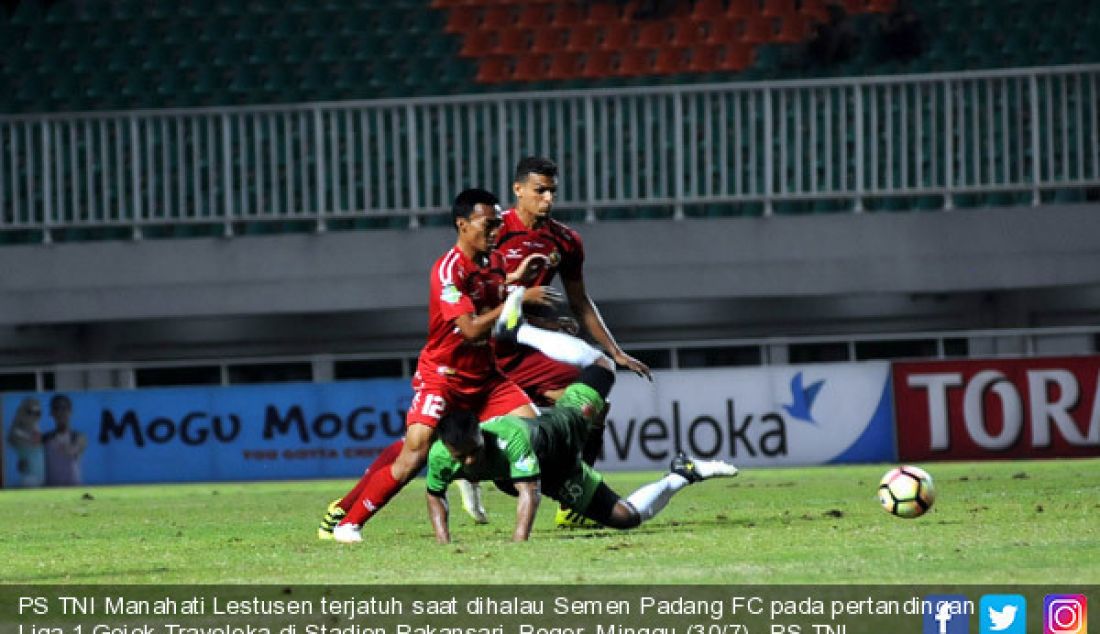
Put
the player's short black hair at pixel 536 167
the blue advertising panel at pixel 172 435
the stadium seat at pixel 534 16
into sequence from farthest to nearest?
the stadium seat at pixel 534 16
the blue advertising panel at pixel 172 435
the player's short black hair at pixel 536 167

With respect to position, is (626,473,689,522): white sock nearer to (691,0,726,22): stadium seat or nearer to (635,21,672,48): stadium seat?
(635,21,672,48): stadium seat

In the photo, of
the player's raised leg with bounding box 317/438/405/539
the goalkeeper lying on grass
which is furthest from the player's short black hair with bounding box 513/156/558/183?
the player's raised leg with bounding box 317/438/405/539

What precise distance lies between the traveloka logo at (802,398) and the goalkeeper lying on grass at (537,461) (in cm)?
1000

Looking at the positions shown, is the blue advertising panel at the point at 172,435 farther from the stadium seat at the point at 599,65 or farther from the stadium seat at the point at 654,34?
the stadium seat at the point at 654,34

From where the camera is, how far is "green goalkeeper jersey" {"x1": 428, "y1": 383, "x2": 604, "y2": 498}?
999cm

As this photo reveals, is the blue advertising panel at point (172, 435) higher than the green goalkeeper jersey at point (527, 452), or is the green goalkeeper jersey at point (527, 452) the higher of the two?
the green goalkeeper jersey at point (527, 452)

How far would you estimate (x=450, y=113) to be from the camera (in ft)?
76.9

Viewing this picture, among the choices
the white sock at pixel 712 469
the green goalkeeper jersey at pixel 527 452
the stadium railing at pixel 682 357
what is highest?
the green goalkeeper jersey at pixel 527 452

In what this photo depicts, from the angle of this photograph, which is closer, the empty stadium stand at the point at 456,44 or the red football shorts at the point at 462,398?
the red football shorts at the point at 462,398

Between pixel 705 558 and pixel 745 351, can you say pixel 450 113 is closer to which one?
pixel 745 351

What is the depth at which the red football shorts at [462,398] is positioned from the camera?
1008 centimetres

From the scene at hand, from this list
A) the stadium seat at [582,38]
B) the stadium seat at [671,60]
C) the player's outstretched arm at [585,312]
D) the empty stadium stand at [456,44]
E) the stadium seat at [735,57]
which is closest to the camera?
the player's outstretched arm at [585,312]

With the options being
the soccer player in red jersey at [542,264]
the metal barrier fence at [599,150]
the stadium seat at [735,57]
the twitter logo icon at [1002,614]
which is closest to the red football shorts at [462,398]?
the soccer player in red jersey at [542,264]

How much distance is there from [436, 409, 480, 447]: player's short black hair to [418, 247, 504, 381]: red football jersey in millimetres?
246
